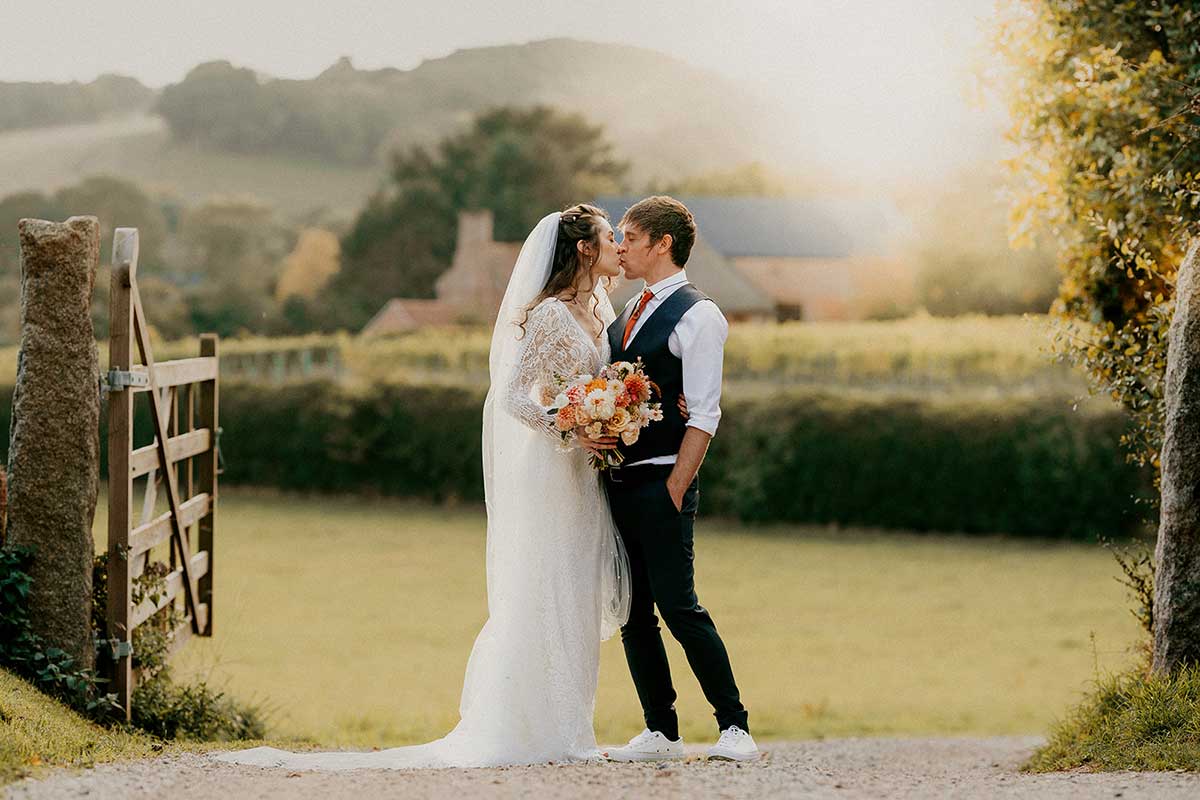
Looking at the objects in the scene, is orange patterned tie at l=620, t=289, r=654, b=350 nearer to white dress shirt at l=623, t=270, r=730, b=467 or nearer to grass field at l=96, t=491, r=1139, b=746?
white dress shirt at l=623, t=270, r=730, b=467

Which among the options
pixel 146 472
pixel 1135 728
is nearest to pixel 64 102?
pixel 146 472

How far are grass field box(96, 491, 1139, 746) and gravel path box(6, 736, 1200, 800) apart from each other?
2646 millimetres

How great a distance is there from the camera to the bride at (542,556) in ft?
17.5

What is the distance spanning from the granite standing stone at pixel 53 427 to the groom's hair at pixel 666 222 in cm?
247

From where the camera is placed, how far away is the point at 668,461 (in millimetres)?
5289

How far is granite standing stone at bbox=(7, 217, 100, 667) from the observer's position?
18.9ft

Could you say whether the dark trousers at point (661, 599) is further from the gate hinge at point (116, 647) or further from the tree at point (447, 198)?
the tree at point (447, 198)

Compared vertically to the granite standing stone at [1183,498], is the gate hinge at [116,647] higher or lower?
lower

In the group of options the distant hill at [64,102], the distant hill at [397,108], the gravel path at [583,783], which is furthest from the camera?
the distant hill at [64,102]

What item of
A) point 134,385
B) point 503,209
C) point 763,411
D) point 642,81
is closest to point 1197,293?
point 134,385

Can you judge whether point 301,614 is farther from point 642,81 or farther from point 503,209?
point 642,81

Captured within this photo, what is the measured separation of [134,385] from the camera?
601 cm

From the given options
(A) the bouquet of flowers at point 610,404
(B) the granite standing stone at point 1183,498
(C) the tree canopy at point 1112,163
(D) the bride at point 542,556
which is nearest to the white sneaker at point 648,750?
(D) the bride at point 542,556

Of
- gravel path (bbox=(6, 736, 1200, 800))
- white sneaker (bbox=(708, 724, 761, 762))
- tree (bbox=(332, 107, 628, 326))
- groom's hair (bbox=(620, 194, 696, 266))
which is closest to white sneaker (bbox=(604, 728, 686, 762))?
white sneaker (bbox=(708, 724, 761, 762))
